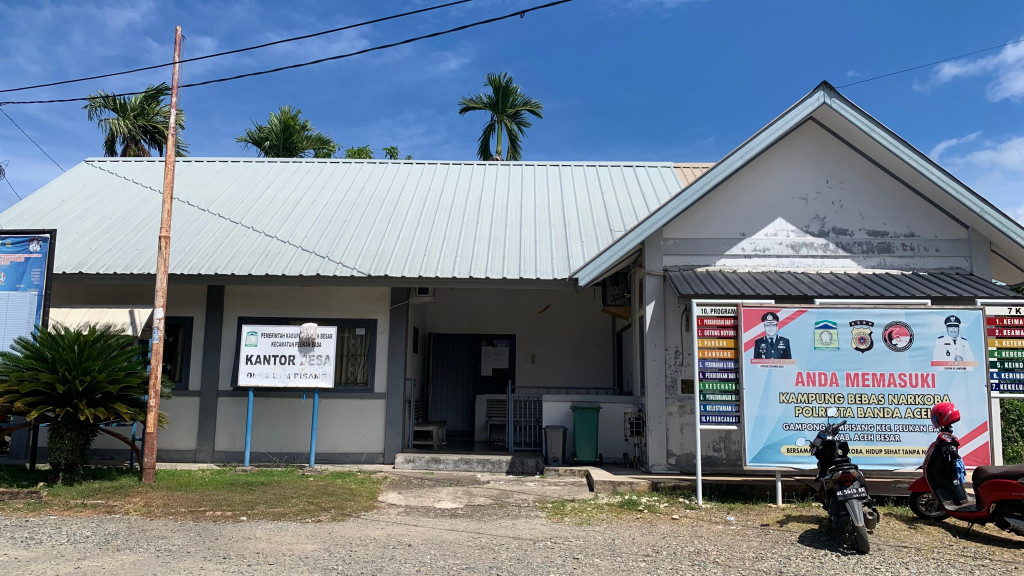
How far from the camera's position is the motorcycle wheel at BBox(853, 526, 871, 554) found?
6.56 m

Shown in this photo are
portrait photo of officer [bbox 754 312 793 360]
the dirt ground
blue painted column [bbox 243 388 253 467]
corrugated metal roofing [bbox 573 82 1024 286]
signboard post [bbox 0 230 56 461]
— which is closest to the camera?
the dirt ground

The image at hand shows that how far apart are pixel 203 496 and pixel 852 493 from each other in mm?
7367

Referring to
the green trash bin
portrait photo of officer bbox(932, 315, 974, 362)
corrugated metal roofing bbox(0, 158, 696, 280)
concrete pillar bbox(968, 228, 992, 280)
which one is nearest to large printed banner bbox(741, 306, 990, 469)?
portrait photo of officer bbox(932, 315, 974, 362)

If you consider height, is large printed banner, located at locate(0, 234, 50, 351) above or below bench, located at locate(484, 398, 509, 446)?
above

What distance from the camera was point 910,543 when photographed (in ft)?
23.1

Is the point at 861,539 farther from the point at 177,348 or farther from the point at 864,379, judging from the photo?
the point at 177,348

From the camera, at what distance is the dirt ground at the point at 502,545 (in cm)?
608

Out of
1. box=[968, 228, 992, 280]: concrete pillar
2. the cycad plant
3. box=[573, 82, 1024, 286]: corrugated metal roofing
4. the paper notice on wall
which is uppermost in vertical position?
box=[573, 82, 1024, 286]: corrugated metal roofing

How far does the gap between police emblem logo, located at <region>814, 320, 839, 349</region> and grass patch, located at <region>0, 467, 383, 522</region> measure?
6012mm

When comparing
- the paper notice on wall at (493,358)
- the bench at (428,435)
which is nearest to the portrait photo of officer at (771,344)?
the bench at (428,435)

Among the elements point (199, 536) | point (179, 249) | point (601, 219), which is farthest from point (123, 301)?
point (601, 219)

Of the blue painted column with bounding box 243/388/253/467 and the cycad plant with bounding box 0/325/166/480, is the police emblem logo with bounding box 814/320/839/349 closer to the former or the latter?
the blue painted column with bounding box 243/388/253/467

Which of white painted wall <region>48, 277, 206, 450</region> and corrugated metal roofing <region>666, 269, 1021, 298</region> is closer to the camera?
corrugated metal roofing <region>666, 269, 1021, 298</region>

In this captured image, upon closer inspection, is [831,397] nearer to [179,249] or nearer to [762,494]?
[762,494]
